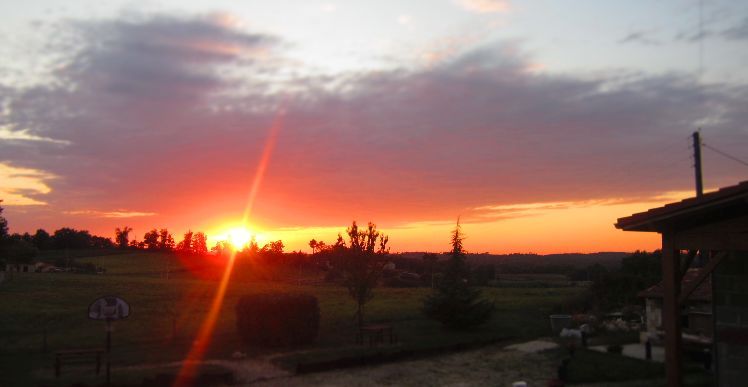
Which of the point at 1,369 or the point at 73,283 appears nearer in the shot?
the point at 1,369

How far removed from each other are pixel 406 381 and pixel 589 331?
34.1 feet

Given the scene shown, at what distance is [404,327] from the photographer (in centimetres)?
2519

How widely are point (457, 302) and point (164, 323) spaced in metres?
12.7

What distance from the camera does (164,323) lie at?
86.2ft

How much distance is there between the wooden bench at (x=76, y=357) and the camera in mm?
14786

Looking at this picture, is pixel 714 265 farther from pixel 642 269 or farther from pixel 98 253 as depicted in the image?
pixel 98 253

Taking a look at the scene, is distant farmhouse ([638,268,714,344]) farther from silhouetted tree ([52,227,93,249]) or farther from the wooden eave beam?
silhouetted tree ([52,227,93,249])

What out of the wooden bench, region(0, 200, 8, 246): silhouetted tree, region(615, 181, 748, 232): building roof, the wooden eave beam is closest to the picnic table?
the wooden bench

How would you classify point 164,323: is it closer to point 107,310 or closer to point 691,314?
point 107,310

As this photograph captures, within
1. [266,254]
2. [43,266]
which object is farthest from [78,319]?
[266,254]

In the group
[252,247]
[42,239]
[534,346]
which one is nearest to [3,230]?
[534,346]

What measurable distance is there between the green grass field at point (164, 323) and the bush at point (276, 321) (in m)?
0.60

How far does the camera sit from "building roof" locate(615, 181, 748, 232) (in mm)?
8406

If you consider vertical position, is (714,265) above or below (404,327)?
above
